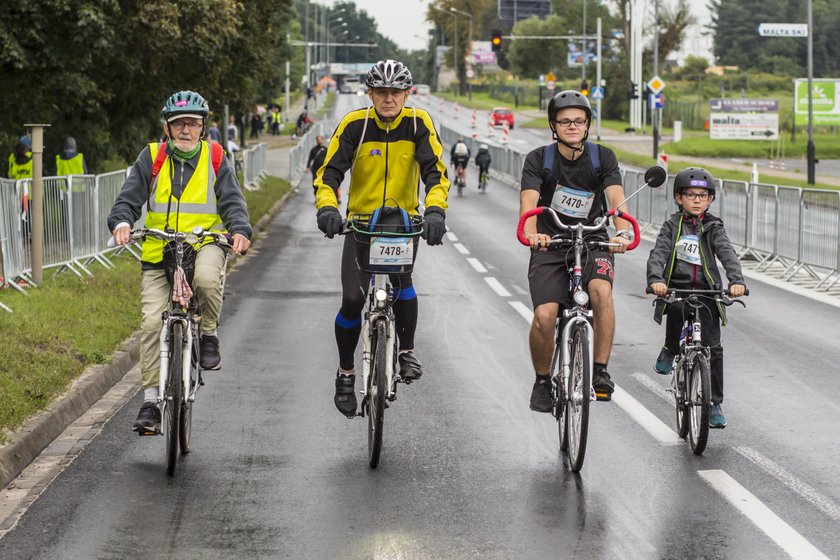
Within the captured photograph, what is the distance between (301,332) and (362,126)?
597cm

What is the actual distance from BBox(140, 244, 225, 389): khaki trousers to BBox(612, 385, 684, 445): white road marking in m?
2.62

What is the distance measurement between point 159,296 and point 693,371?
113 inches

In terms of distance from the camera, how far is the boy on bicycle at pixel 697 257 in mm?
7711

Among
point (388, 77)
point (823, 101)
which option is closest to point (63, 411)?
point (388, 77)

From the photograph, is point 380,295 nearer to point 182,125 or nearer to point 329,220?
point 329,220

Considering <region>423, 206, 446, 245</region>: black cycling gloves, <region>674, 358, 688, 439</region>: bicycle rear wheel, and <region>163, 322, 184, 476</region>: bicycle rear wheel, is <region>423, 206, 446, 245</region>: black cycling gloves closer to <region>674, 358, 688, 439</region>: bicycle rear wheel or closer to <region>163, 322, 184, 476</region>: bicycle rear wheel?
<region>163, 322, 184, 476</region>: bicycle rear wheel

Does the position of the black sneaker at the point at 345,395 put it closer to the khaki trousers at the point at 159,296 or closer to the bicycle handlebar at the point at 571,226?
the khaki trousers at the point at 159,296

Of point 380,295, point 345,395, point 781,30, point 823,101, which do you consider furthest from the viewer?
point 823,101

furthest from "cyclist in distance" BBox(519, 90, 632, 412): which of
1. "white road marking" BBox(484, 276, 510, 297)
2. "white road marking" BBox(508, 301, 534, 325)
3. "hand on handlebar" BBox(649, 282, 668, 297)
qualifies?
"white road marking" BBox(484, 276, 510, 297)

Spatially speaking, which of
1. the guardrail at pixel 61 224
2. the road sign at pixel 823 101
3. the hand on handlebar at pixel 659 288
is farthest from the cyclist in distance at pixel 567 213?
the road sign at pixel 823 101

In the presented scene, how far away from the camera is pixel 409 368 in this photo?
7.54 metres

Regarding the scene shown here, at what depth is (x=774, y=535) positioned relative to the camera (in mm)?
5891

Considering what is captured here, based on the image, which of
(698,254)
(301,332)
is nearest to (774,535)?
(698,254)

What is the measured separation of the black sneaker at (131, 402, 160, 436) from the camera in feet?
23.8
